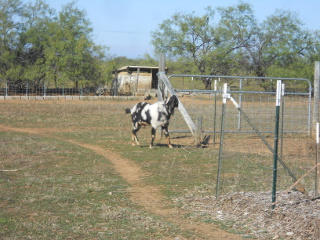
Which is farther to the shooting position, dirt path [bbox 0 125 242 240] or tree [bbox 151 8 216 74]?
tree [bbox 151 8 216 74]

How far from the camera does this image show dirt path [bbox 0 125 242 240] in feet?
22.1

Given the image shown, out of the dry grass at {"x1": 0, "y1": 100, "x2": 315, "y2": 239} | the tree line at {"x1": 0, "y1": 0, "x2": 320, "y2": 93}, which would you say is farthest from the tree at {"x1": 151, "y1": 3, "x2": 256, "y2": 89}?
the dry grass at {"x1": 0, "y1": 100, "x2": 315, "y2": 239}

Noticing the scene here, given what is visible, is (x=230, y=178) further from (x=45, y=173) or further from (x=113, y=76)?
(x=113, y=76)

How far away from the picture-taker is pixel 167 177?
34.2ft

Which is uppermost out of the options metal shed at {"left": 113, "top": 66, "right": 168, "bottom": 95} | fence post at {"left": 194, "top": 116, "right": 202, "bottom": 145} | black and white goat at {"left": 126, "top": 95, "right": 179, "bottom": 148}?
metal shed at {"left": 113, "top": 66, "right": 168, "bottom": 95}

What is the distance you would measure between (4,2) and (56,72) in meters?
7.53

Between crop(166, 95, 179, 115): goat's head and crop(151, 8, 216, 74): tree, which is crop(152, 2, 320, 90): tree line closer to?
crop(151, 8, 216, 74): tree

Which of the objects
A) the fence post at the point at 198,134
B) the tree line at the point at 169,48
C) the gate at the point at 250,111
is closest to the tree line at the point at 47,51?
the tree line at the point at 169,48

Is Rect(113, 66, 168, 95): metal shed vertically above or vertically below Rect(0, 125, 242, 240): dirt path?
above

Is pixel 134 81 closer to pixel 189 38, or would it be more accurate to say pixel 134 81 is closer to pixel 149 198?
pixel 189 38

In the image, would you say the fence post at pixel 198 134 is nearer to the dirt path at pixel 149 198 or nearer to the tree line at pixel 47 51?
the dirt path at pixel 149 198

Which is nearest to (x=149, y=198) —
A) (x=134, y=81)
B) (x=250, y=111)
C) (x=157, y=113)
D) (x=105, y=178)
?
(x=105, y=178)

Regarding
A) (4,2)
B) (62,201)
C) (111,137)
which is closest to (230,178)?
(62,201)

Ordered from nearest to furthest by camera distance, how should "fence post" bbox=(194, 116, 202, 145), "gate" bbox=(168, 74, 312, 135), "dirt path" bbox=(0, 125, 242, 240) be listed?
"dirt path" bbox=(0, 125, 242, 240) → "fence post" bbox=(194, 116, 202, 145) → "gate" bbox=(168, 74, 312, 135)
